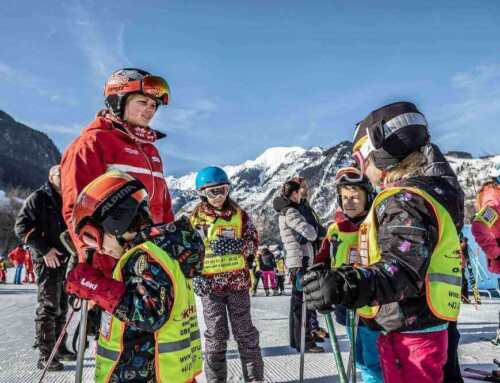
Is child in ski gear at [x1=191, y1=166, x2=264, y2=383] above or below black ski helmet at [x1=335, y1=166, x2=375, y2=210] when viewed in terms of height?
below

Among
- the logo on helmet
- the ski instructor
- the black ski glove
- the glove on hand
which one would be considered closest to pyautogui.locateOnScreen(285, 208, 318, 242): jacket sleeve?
the ski instructor

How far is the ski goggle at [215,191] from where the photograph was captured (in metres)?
4.04

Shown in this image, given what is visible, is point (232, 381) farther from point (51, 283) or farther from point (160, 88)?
point (160, 88)

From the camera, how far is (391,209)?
172 cm

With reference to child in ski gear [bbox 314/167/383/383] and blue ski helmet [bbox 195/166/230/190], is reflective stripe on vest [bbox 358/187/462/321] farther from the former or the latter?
blue ski helmet [bbox 195/166/230/190]

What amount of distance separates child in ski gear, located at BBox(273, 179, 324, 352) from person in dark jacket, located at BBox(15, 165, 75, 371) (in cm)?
240

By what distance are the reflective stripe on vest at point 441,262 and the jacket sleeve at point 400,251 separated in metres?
0.05

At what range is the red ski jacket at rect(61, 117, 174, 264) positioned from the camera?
93.0 inches

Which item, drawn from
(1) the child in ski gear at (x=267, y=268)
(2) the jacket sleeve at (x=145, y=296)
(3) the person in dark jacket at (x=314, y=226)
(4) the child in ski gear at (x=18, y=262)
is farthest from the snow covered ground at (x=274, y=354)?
(4) the child in ski gear at (x=18, y=262)

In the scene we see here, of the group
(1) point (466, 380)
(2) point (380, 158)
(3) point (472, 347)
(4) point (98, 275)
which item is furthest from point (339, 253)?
(3) point (472, 347)

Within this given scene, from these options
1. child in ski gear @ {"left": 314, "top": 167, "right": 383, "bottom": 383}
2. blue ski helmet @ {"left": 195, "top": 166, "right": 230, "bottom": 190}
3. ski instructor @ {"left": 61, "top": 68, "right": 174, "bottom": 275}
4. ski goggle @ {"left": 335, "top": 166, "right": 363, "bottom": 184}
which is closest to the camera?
ski instructor @ {"left": 61, "top": 68, "right": 174, "bottom": 275}

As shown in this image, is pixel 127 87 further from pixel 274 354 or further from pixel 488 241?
pixel 488 241

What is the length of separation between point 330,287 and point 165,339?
892mm

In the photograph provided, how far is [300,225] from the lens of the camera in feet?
16.1
